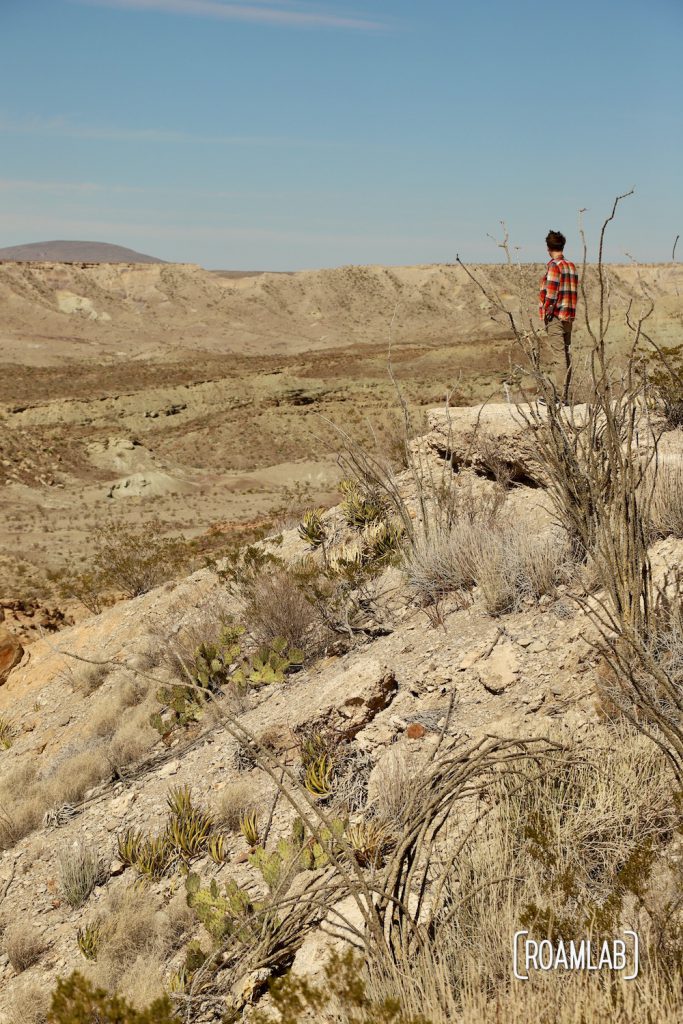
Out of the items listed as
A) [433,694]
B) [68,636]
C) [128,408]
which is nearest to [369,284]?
[128,408]

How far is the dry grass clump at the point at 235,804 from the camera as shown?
4535 millimetres

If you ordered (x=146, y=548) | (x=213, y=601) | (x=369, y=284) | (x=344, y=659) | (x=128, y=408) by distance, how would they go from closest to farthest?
(x=344, y=659), (x=213, y=601), (x=146, y=548), (x=128, y=408), (x=369, y=284)

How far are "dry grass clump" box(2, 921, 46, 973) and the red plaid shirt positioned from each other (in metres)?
6.67

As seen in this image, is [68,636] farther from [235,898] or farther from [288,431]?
[288,431]

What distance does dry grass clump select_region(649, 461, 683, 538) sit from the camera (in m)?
4.98

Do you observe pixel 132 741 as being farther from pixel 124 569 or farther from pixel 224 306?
pixel 224 306

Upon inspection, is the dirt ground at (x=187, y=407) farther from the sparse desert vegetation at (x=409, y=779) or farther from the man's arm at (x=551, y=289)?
the sparse desert vegetation at (x=409, y=779)

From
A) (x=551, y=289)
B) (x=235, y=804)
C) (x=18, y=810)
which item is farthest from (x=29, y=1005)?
(x=551, y=289)

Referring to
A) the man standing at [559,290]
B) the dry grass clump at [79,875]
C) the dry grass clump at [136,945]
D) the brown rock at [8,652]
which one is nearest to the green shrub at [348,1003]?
the dry grass clump at [136,945]

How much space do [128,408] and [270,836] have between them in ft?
110

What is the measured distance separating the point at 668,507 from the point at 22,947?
4442 millimetres

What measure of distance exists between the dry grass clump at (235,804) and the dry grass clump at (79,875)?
31.1 inches

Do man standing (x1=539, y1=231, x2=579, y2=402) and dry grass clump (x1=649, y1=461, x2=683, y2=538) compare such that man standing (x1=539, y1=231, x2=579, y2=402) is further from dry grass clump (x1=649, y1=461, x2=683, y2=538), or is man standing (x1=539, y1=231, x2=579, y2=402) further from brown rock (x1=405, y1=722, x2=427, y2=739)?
brown rock (x1=405, y1=722, x2=427, y2=739)

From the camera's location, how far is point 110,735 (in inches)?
280
